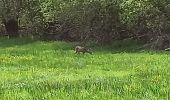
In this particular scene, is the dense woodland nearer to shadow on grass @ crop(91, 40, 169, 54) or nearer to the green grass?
shadow on grass @ crop(91, 40, 169, 54)

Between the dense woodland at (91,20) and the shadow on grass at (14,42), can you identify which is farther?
the shadow on grass at (14,42)

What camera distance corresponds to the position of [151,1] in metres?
37.4

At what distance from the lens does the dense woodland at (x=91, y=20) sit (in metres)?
37.5

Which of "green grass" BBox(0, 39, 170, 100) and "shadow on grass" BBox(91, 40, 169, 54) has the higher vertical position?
"green grass" BBox(0, 39, 170, 100)

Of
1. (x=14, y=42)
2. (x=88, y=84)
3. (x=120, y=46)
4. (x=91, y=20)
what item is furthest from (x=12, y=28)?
(x=88, y=84)

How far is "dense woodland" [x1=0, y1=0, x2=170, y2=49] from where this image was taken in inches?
1475

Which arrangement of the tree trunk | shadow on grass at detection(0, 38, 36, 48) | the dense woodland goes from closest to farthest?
the dense woodland → shadow on grass at detection(0, 38, 36, 48) → the tree trunk

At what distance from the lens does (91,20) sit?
140 feet

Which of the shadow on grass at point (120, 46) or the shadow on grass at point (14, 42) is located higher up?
the shadow on grass at point (120, 46)

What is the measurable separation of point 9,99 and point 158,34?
88.6 ft

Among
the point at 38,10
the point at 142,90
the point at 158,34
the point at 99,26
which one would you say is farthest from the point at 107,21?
the point at 142,90

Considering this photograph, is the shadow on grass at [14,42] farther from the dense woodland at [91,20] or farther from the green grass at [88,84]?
the green grass at [88,84]

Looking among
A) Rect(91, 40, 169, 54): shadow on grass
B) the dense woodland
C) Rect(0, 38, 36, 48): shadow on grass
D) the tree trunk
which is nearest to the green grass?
Rect(91, 40, 169, 54): shadow on grass

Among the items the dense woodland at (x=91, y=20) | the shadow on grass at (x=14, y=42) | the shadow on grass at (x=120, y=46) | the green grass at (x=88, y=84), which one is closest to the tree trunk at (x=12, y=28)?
the dense woodland at (x=91, y=20)
